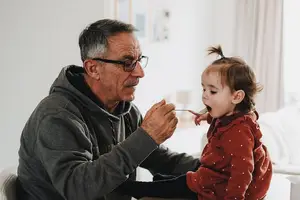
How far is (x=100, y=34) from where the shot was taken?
167cm

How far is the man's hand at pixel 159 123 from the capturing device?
1473 mm

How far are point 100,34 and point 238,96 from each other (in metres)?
0.51

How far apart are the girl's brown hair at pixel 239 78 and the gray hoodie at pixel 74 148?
1.03 ft

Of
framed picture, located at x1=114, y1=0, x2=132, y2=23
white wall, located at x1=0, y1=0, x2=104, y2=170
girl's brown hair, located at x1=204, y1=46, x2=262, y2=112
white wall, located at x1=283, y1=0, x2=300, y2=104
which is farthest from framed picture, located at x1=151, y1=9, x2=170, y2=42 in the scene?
girl's brown hair, located at x1=204, y1=46, x2=262, y2=112

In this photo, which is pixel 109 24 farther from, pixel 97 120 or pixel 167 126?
pixel 167 126

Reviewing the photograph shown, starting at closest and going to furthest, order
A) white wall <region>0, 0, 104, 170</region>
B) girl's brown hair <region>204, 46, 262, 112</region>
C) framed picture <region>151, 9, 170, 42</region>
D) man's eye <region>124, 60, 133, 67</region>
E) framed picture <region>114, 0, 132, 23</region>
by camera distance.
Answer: girl's brown hair <region>204, 46, 262, 112</region>
man's eye <region>124, 60, 133, 67</region>
white wall <region>0, 0, 104, 170</region>
framed picture <region>114, 0, 132, 23</region>
framed picture <region>151, 9, 170, 42</region>

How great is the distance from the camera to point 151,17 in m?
4.56

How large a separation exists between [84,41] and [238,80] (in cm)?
55

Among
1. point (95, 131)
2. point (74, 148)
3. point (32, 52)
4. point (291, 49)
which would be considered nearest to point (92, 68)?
point (95, 131)

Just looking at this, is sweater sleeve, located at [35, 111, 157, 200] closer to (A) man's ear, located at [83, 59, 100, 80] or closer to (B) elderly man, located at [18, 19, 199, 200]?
(B) elderly man, located at [18, 19, 199, 200]

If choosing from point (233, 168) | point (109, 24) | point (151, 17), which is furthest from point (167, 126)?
point (151, 17)

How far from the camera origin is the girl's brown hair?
1575 mm

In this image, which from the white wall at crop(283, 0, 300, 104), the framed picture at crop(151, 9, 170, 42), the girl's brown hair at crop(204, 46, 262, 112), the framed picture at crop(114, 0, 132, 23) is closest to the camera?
the girl's brown hair at crop(204, 46, 262, 112)

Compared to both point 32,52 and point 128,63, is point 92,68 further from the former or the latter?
point 32,52
